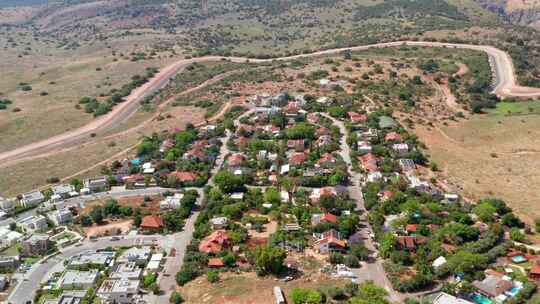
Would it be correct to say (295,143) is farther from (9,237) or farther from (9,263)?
(9,263)

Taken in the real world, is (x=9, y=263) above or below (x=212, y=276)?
below

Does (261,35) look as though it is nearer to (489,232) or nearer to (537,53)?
(537,53)

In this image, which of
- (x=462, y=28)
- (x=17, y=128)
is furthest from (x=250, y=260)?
(x=462, y=28)

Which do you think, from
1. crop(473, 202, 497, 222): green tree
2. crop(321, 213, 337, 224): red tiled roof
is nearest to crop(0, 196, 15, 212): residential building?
crop(321, 213, 337, 224): red tiled roof

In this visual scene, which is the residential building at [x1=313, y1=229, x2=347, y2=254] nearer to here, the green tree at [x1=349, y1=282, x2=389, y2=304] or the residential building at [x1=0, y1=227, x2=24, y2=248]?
the green tree at [x1=349, y1=282, x2=389, y2=304]

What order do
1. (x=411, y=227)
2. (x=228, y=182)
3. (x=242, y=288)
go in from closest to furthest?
(x=242, y=288) → (x=411, y=227) → (x=228, y=182)

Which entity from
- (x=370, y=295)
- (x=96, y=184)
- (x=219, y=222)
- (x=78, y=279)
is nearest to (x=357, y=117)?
(x=219, y=222)
